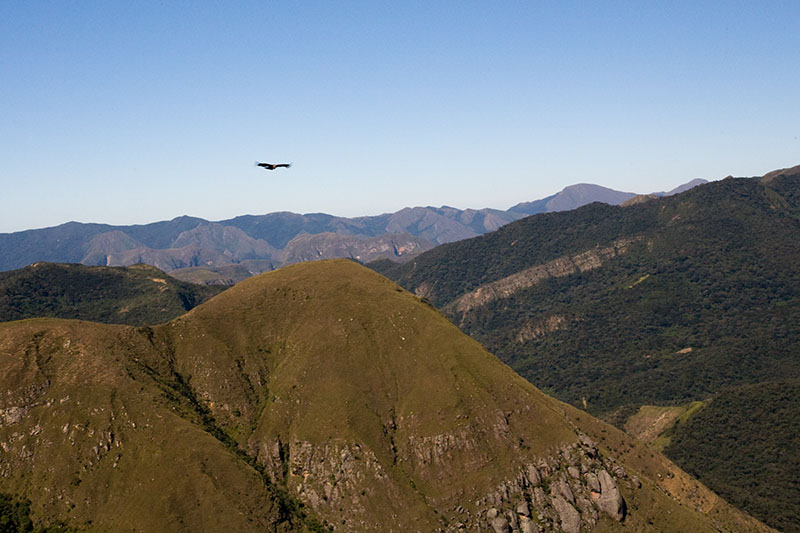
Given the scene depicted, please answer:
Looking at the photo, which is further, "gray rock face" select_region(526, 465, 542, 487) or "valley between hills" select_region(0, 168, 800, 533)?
"gray rock face" select_region(526, 465, 542, 487)

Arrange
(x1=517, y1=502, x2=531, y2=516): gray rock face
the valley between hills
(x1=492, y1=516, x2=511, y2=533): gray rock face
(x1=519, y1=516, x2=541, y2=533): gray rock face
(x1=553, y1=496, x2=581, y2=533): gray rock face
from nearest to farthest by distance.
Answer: the valley between hills, (x1=492, y1=516, x2=511, y2=533): gray rock face, (x1=519, y1=516, x2=541, y2=533): gray rock face, (x1=517, y1=502, x2=531, y2=516): gray rock face, (x1=553, y1=496, x2=581, y2=533): gray rock face

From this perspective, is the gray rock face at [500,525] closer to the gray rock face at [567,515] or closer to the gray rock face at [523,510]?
the gray rock face at [523,510]

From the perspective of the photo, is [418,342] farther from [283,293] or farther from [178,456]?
[178,456]

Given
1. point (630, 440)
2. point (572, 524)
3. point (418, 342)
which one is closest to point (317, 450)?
point (418, 342)

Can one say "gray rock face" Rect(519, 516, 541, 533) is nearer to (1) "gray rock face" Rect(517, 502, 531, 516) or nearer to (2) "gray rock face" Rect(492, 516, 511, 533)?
(1) "gray rock face" Rect(517, 502, 531, 516)

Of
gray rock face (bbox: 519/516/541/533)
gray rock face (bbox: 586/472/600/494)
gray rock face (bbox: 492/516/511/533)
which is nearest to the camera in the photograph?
gray rock face (bbox: 492/516/511/533)

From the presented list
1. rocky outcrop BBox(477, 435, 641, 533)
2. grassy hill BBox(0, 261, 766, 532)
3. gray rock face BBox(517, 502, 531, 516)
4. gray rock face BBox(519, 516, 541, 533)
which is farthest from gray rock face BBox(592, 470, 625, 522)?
gray rock face BBox(517, 502, 531, 516)

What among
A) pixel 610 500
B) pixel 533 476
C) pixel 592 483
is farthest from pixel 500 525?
pixel 610 500
